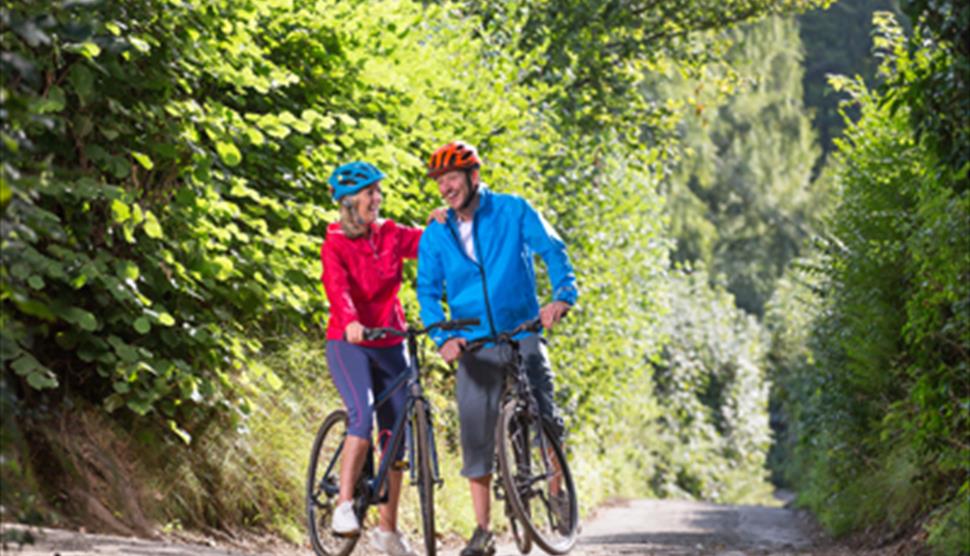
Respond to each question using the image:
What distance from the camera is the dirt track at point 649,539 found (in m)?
7.55

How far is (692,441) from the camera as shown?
39.9m

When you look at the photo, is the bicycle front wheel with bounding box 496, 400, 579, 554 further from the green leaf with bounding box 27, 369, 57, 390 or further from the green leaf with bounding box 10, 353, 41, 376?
the green leaf with bounding box 10, 353, 41, 376

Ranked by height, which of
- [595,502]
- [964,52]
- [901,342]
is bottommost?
[595,502]

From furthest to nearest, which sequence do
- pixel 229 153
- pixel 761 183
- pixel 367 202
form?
pixel 761 183
pixel 229 153
pixel 367 202

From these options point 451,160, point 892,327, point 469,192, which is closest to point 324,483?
point 469,192

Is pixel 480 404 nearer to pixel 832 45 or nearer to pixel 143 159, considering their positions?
pixel 143 159

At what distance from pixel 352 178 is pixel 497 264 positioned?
0.93m

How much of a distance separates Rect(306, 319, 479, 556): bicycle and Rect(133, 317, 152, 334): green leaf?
1.17 metres

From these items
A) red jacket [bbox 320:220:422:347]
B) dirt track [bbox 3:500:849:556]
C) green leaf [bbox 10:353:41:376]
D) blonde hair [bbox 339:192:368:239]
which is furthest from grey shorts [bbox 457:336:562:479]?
green leaf [bbox 10:353:41:376]

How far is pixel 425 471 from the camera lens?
795cm

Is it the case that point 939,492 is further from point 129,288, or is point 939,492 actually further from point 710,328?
point 710,328

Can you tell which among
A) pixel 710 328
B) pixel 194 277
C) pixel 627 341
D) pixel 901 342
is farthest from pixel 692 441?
pixel 194 277

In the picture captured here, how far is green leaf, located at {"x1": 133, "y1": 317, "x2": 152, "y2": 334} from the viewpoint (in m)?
8.82

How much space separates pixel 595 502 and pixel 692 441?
1552 cm
